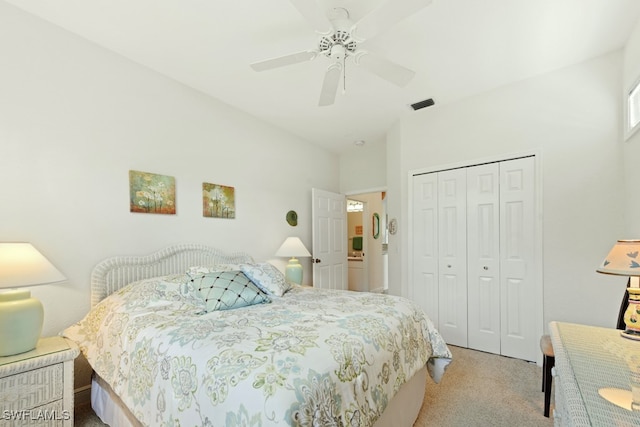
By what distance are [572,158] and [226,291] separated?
3146 mm

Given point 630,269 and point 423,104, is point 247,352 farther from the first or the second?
point 423,104

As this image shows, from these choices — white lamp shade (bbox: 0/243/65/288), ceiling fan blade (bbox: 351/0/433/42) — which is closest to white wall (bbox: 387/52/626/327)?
ceiling fan blade (bbox: 351/0/433/42)

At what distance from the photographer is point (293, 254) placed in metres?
3.72

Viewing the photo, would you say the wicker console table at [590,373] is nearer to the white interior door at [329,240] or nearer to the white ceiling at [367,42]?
the white ceiling at [367,42]

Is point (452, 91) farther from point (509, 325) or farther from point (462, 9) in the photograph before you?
point (509, 325)

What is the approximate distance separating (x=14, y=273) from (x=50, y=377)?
1.99 ft

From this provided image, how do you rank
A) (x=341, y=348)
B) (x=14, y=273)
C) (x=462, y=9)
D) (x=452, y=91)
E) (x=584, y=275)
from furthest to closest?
(x=452, y=91) → (x=584, y=275) → (x=462, y=9) → (x=14, y=273) → (x=341, y=348)

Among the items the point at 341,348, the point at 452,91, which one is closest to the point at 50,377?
the point at 341,348

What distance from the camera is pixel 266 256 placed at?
3.74 meters

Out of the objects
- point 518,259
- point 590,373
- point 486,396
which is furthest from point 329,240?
point 590,373

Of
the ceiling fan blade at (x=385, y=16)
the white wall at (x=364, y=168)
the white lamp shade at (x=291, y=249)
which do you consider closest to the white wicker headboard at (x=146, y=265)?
the white lamp shade at (x=291, y=249)

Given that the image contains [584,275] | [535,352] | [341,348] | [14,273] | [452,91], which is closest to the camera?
[341,348]

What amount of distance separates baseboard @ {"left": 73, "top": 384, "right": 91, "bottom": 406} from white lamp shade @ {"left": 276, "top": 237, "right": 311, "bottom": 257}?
2087 mm

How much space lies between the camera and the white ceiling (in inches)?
77.5
